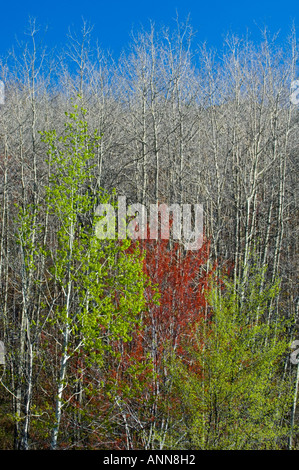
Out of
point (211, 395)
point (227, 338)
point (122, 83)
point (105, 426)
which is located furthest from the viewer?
point (122, 83)

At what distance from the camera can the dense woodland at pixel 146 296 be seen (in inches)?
315

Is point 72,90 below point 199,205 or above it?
above

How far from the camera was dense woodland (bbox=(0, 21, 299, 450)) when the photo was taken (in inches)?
315

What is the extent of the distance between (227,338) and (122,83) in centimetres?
937

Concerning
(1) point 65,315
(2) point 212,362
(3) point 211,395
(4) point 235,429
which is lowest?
(4) point 235,429

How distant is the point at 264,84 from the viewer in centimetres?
1172

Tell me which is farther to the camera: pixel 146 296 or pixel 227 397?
pixel 146 296

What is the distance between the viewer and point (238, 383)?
7.69 meters

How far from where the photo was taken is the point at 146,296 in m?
10.3
